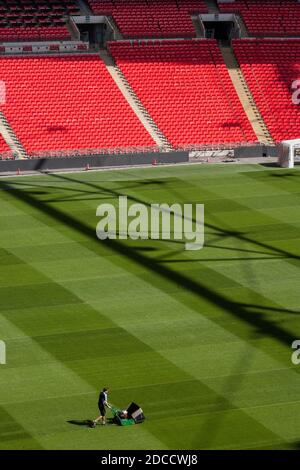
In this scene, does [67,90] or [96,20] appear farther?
[96,20]

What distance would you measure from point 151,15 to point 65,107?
12.3 metres

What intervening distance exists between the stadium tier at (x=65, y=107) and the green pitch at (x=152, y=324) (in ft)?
31.4

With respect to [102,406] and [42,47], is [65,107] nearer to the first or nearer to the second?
[42,47]

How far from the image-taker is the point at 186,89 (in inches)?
2840

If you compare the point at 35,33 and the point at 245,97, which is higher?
the point at 35,33

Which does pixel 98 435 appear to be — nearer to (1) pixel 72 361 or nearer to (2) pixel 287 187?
(1) pixel 72 361

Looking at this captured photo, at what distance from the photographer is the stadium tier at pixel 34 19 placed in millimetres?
72125

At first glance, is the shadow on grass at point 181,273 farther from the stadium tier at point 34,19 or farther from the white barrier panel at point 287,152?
the stadium tier at point 34,19

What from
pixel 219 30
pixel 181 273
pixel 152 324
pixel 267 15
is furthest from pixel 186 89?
pixel 152 324

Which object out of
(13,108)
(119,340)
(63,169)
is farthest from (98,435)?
(13,108)

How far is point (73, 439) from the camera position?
93.9ft

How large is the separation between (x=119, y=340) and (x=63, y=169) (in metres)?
29.3

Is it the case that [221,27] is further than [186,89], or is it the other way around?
[221,27]

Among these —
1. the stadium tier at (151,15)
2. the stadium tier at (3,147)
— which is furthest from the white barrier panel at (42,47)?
the stadium tier at (3,147)
